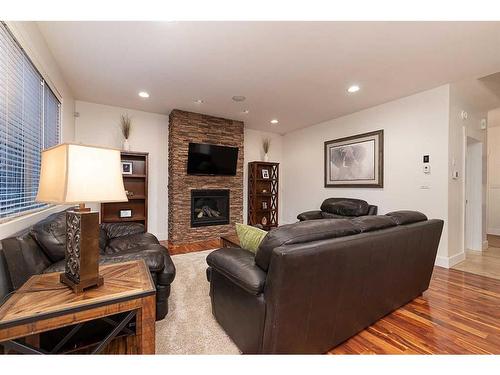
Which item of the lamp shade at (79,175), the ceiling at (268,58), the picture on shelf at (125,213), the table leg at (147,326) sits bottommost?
the table leg at (147,326)

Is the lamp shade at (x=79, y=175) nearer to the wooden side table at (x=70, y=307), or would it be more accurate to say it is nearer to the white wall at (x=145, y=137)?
the wooden side table at (x=70, y=307)

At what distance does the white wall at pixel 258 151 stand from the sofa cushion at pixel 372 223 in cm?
396

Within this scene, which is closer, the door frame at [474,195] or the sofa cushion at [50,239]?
the sofa cushion at [50,239]

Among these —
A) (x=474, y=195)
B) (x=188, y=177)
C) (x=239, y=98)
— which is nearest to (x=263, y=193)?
(x=188, y=177)

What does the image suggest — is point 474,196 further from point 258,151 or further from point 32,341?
point 32,341

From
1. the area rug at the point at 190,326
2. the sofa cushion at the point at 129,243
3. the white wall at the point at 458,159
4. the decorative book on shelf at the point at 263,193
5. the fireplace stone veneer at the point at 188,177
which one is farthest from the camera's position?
the decorative book on shelf at the point at 263,193

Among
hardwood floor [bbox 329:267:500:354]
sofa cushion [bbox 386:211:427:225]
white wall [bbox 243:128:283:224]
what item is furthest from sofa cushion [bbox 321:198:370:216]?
sofa cushion [bbox 386:211:427:225]

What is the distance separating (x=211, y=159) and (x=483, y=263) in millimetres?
4725

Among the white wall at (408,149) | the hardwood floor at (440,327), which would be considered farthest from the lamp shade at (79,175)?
the white wall at (408,149)

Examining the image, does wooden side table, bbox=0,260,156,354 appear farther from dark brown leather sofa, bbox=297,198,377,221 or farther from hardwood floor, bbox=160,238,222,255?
dark brown leather sofa, bbox=297,198,377,221

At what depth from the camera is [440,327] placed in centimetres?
178

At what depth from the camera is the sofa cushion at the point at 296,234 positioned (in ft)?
3.95
